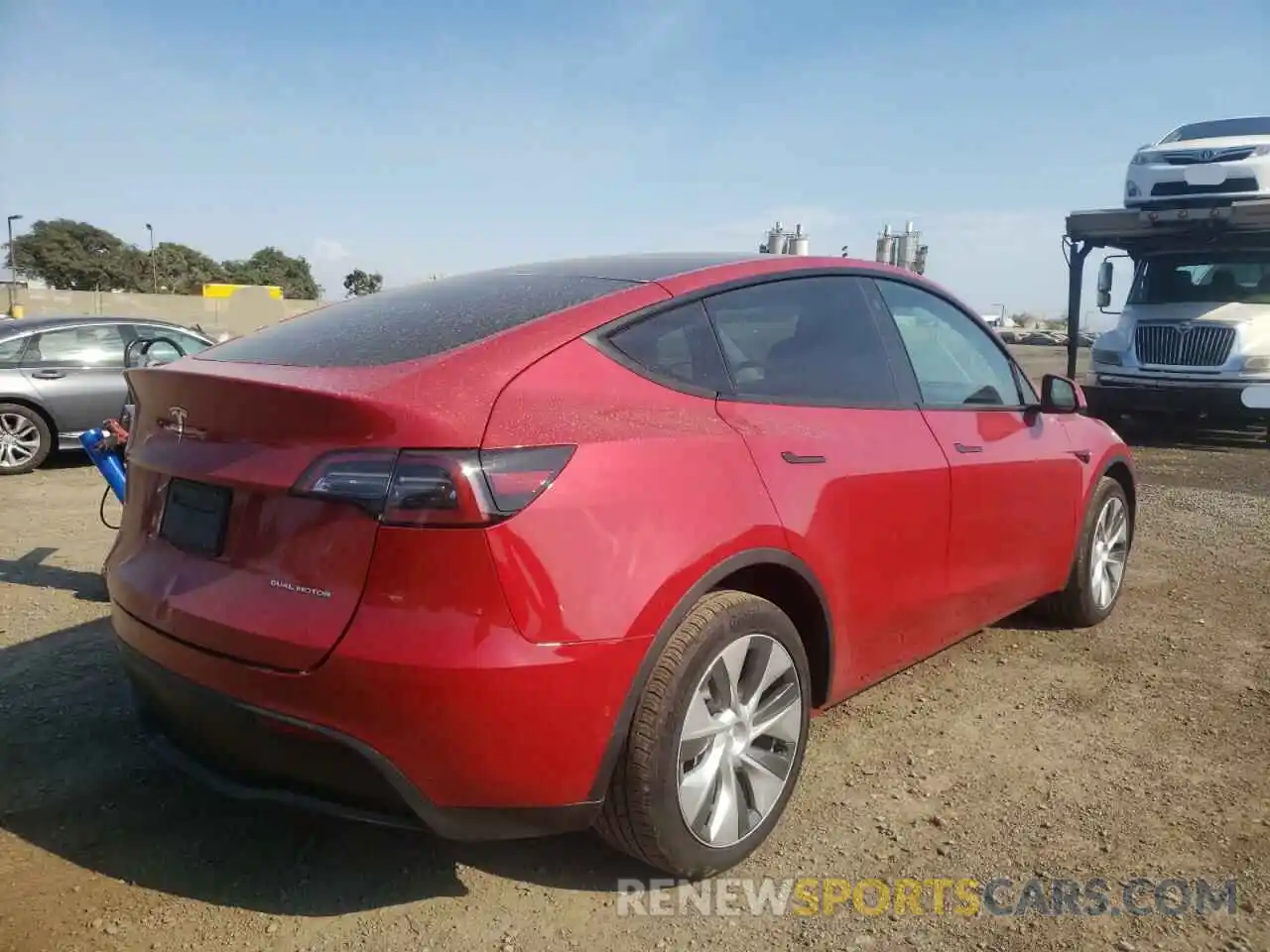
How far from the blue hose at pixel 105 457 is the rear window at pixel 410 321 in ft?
6.53

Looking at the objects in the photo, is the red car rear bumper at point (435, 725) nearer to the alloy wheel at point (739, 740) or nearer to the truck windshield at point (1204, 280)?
the alloy wheel at point (739, 740)

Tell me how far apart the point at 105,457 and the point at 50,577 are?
0.96 metres

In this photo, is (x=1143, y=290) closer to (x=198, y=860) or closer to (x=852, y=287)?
(x=852, y=287)

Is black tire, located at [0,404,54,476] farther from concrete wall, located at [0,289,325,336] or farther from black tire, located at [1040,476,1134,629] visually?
concrete wall, located at [0,289,325,336]

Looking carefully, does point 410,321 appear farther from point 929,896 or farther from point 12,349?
point 12,349

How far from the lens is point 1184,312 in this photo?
1112 centimetres

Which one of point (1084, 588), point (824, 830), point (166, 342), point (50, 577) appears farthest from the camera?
point (166, 342)

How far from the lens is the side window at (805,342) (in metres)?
2.77

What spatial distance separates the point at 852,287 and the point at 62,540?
516 centimetres

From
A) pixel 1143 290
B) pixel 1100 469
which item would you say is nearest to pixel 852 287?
pixel 1100 469

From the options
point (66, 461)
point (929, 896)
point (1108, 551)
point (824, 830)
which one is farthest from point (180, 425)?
point (66, 461)

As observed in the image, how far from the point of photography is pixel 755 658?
8.42 ft

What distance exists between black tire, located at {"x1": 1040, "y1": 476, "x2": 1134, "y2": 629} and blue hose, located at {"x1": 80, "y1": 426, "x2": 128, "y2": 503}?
14.2 ft

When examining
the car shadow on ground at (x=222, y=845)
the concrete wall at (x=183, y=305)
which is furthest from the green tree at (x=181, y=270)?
the car shadow on ground at (x=222, y=845)
